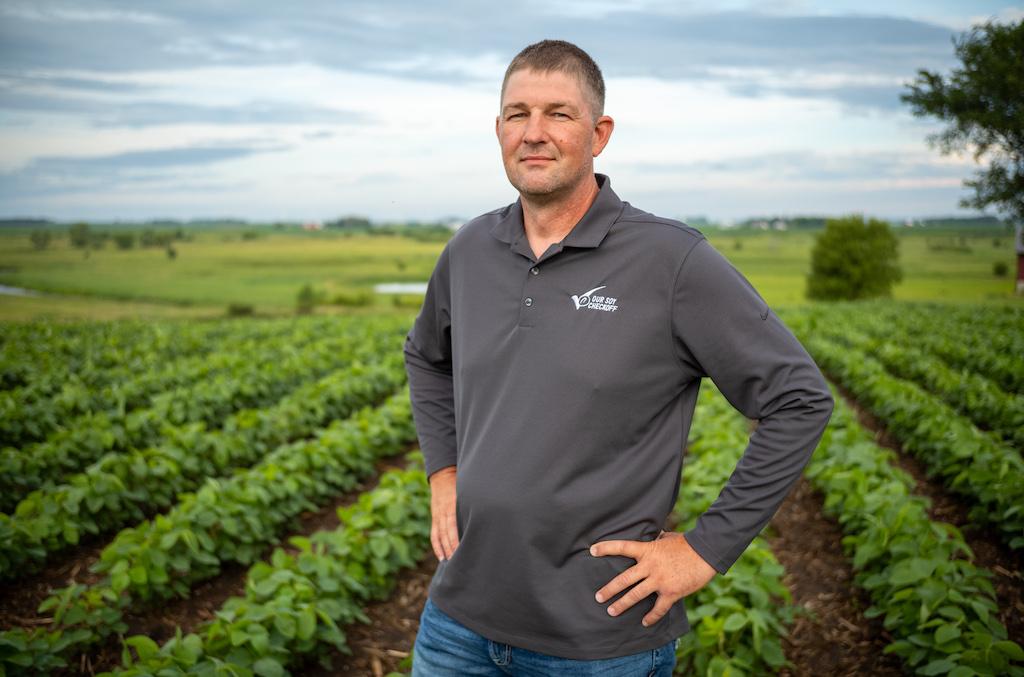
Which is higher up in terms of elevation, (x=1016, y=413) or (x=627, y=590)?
(x=627, y=590)

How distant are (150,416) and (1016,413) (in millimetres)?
9571

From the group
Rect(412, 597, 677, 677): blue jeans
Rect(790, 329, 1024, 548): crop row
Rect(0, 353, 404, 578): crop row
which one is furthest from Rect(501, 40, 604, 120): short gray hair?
Rect(0, 353, 404, 578): crop row

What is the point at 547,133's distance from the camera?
6.55 ft

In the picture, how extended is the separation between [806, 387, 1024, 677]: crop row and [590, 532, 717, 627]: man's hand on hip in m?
2.28

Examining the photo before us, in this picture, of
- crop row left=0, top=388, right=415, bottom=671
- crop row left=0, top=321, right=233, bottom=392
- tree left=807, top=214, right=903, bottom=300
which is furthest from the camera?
tree left=807, top=214, right=903, bottom=300

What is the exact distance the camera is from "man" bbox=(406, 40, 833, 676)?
6.19 ft

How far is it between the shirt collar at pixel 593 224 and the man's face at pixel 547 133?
0.08m

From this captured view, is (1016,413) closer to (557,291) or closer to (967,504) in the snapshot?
(967,504)

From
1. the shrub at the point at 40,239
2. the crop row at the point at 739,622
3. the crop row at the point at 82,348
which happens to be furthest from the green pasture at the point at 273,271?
the crop row at the point at 739,622

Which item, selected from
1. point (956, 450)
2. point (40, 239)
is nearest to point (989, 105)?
point (956, 450)

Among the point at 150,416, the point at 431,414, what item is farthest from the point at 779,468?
the point at 150,416

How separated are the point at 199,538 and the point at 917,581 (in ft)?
14.9

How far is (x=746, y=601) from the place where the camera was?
4.24 m

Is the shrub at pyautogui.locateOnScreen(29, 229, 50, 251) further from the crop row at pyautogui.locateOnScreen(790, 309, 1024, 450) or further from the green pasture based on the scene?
the crop row at pyautogui.locateOnScreen(790, 309, 1024, 450)
